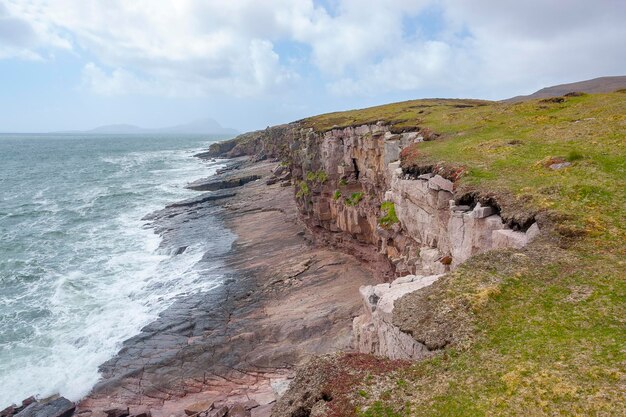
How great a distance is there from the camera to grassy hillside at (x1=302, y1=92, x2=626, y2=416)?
30.2 ft

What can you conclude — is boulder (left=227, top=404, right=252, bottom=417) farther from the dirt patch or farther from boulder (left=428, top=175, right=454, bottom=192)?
boulder (left=428, top=175, right=454, bottom=192)

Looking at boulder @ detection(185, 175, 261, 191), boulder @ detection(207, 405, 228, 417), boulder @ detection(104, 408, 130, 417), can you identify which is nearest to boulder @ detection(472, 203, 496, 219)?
boulder @ detection(207, 405, 228, 417)

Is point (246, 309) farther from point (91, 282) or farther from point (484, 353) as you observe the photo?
point (484, 353)

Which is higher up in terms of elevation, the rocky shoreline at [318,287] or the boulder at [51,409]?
the rocky shoreline at [318,287]

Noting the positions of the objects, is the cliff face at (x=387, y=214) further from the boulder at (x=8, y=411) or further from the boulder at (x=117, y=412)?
the boulder at (x=8, y=411)

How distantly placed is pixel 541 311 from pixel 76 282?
41351mm

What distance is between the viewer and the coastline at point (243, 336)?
24766 mm

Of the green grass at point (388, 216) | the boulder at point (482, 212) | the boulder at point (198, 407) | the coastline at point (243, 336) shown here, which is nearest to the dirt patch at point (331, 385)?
the coastline at point (243, 336)

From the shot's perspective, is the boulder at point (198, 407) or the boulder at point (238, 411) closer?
the boulder at point (238, 411)

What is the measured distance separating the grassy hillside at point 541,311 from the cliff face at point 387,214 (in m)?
1.46

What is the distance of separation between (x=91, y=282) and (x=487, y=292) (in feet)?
127

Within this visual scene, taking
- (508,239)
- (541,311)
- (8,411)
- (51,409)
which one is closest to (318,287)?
(51,409)

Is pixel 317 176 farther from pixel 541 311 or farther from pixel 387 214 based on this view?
pixel 541 311

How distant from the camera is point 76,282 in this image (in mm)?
41000
